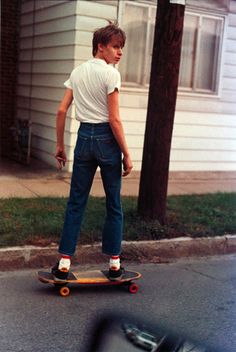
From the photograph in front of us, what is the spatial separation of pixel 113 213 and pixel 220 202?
3377mm

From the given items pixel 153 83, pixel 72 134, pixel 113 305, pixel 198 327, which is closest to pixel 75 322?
pixel 113 305

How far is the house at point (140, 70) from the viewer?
29.8 feet

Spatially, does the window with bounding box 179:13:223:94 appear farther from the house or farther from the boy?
the boy

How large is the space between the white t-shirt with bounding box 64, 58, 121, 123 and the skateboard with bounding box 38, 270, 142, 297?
4.31 feet

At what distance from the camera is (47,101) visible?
1005cm

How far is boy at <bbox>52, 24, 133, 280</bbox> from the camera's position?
4.57 metres

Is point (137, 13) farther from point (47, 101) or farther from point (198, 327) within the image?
point (198, 327)

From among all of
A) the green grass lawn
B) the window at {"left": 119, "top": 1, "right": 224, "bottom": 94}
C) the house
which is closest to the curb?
the green grass lawn

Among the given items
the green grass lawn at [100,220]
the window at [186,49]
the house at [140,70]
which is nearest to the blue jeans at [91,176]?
the green grass lawn at [100,220]

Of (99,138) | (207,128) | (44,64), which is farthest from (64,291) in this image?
(44,64)

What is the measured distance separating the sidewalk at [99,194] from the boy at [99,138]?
2.54 ft

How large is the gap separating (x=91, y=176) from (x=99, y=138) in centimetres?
36

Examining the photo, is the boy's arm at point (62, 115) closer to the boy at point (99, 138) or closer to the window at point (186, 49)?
the boy at point (99, 138)

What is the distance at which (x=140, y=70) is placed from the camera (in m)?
9.64
